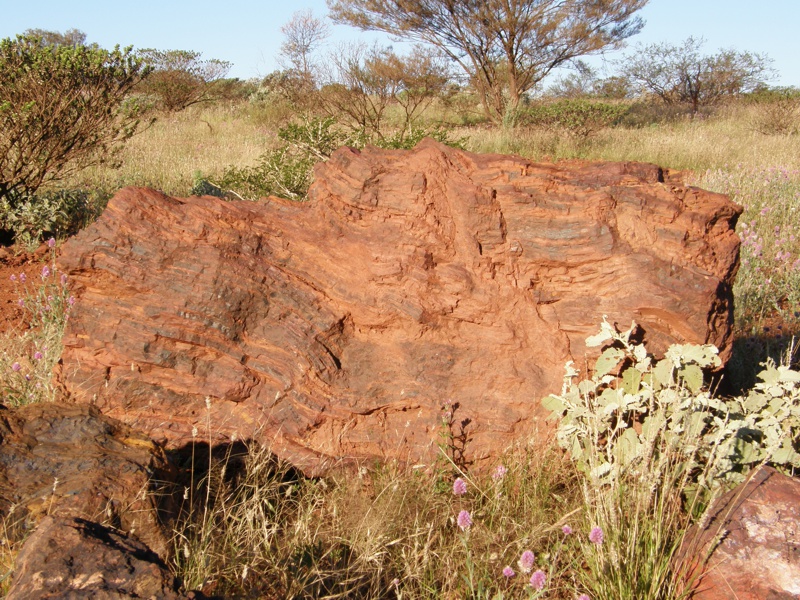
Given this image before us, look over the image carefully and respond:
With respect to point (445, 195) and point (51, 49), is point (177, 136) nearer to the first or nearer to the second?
point (51, 49)

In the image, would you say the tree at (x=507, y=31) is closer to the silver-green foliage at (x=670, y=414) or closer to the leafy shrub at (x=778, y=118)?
the leafy shrub at (x=778, y=118)

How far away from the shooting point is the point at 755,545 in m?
2.72

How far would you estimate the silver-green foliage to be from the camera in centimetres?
308

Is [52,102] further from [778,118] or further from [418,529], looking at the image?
[778,118]

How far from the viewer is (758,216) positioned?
8.38 meters

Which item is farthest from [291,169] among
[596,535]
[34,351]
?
[596,535]

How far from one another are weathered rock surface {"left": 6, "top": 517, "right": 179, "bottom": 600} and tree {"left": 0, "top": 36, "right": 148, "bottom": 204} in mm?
5853

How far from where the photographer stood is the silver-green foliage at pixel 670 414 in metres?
3.08

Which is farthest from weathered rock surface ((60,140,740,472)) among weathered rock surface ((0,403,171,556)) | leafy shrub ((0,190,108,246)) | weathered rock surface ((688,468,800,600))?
leafy shrub ((0,190,108,246))

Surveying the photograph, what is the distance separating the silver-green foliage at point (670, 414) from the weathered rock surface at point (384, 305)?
9.0 inches

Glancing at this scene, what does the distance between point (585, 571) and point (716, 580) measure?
0.51 metres

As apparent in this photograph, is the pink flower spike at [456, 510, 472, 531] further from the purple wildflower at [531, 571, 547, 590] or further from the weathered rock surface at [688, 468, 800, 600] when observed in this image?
the weathered rock surface at [688, 468, 800, 600]

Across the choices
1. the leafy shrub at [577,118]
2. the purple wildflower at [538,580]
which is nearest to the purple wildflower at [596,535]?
the purple wildflower at [538,580]

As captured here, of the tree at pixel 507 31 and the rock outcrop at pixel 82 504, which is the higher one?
the tree at pixel 507 31
